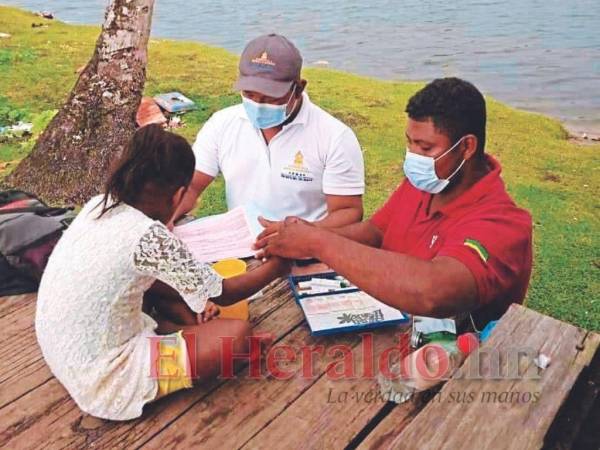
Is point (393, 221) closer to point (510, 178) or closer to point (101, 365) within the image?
point (101, 365)

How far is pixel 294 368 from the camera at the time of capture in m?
2.20

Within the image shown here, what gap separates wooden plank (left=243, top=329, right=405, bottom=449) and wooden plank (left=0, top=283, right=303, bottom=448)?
300 mm

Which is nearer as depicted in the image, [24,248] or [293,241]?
[293,241]

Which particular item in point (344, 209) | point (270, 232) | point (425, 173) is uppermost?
point (425, 173)

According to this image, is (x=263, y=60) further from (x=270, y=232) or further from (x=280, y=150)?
(x=270, y=232)

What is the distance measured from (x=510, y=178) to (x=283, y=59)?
3965 mm

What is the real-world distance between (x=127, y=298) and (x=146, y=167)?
17.1 inches

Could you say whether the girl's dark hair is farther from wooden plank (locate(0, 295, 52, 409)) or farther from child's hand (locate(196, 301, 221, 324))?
wooden plank (locate(0, 295, 52, 409))

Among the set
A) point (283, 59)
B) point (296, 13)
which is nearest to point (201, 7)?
point (296, 13)

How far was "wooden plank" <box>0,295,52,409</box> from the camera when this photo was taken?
2193mm

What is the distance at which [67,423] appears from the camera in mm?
2010

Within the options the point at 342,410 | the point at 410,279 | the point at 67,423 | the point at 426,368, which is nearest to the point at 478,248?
the point at 410,279

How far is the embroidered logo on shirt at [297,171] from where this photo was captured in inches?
132

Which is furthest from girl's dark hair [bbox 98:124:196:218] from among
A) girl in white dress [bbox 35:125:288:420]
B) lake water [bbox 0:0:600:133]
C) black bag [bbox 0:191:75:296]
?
lake water [bbox 0:0:600:133]
